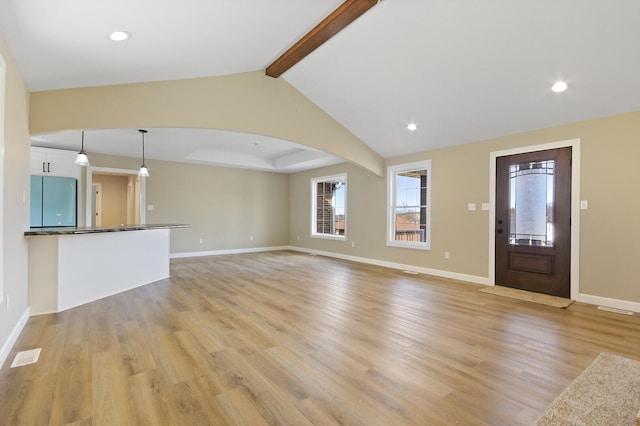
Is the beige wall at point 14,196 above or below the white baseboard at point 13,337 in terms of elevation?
above

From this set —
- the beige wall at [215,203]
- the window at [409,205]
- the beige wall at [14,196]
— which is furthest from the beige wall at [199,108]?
the beige wall at [215,203]

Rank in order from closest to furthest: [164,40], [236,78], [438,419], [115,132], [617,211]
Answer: [438,419]
[164,40]
[617,211]
[236,78]
[115,132]

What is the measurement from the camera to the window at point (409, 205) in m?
6.07

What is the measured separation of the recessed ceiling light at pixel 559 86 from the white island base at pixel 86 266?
588 centimetres

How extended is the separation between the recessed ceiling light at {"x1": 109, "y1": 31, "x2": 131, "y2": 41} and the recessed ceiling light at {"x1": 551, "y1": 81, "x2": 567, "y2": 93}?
4480 millimetres

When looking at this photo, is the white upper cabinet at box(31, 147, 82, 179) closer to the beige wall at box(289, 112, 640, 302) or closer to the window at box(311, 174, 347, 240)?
the window at box(311, 174, 347, 240)

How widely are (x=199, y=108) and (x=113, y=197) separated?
853 cm

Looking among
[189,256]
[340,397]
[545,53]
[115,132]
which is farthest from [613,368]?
[189,256]

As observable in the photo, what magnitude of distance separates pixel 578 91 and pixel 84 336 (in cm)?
589

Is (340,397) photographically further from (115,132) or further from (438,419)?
(115,132)

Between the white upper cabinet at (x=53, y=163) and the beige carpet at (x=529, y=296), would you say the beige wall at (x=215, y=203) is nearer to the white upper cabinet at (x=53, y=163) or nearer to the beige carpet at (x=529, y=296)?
the white upper cabinet at (x=53, y=163)

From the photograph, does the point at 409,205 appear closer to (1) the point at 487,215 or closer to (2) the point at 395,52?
(1) the point at 487,215

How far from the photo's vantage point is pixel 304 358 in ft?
8.05

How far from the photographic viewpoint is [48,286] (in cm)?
349
